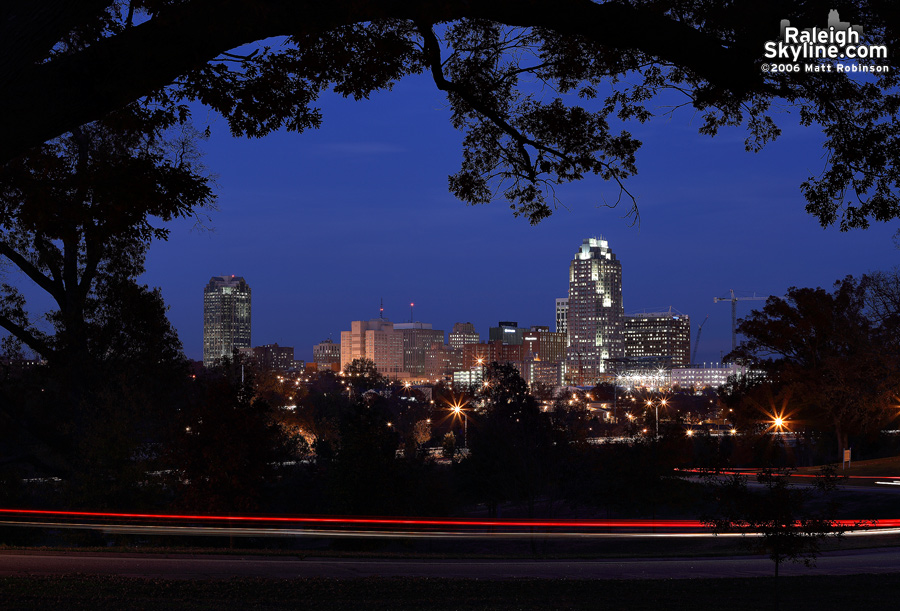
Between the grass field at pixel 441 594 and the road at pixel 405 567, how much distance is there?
8.67 ft

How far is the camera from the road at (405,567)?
17.2 m

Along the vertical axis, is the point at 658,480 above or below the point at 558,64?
below

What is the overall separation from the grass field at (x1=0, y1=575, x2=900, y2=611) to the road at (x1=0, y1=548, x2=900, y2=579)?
2644mm

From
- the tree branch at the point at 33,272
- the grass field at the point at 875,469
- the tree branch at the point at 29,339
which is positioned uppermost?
the tree branch at the point at 33,272

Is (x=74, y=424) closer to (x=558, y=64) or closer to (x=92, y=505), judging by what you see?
(x=92, y=505)

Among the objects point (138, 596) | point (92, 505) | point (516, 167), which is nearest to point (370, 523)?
point (92, 505)

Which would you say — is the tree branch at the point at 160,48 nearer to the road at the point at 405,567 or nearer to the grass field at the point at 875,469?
the road at the point at 405,567

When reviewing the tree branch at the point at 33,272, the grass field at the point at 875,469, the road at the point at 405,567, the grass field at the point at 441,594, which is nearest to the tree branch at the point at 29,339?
the tree branch at the point at 33,272

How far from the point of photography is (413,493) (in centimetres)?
2816

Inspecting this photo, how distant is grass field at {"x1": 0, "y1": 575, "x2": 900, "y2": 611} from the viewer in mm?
11328

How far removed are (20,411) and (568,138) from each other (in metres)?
18.6

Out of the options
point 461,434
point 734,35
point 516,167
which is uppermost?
point 734,35

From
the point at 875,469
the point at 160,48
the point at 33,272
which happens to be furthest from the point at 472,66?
the point at 875,469

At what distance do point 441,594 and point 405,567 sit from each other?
20.0 feet
